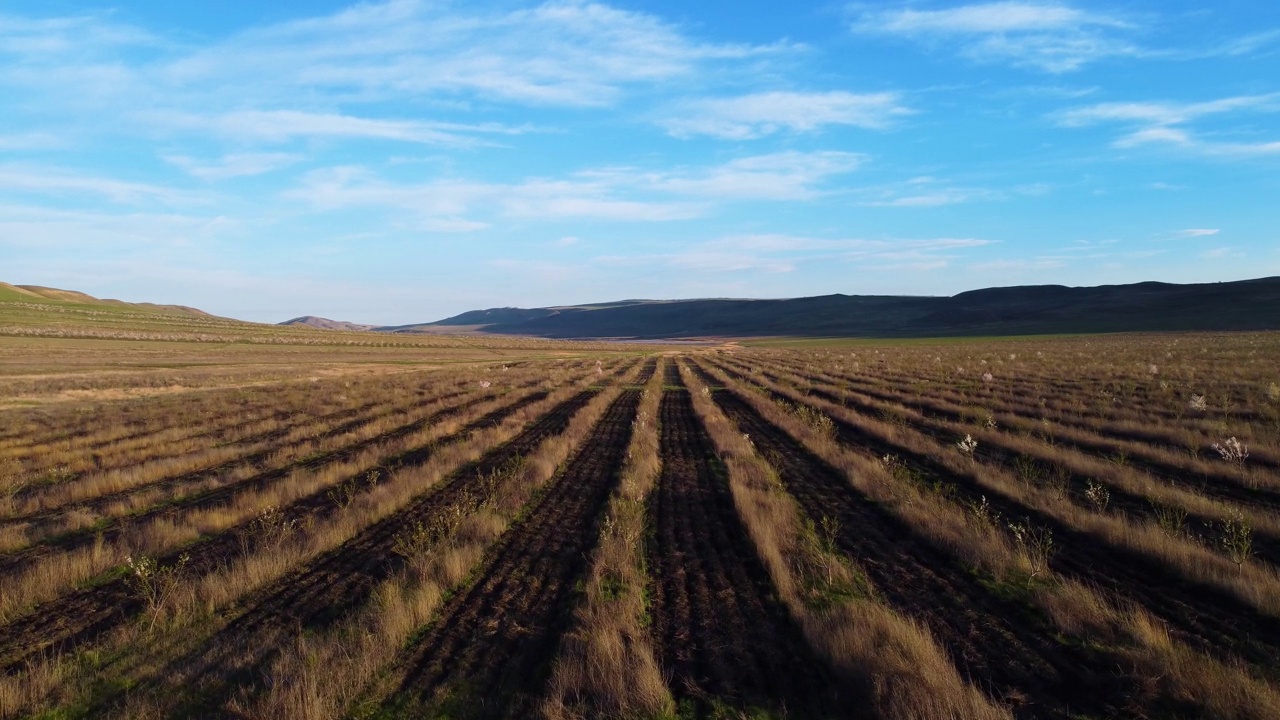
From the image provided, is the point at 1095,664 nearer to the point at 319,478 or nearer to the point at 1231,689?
the point at 1231,689

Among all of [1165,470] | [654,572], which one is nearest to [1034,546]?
[654,572]

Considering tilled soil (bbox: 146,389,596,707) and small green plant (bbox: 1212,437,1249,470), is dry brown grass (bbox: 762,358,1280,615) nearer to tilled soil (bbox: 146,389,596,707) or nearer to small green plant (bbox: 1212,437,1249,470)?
small green plant (bbox: 1212,437,1249,470)

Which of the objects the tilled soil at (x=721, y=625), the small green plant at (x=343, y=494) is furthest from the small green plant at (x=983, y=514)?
the small green plant at (x=343, y=494)

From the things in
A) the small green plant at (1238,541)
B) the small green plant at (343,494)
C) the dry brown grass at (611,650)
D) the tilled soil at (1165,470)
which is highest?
the small green plant at (1238,541)

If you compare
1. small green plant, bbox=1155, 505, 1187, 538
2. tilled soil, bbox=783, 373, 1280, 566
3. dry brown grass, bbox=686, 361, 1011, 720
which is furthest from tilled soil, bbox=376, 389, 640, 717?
tilled soil, bbox=783, 373, 1280, 566

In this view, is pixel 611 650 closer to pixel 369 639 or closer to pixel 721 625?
pixel 721 625

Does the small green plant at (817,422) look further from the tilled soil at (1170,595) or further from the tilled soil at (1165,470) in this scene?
the tilled soil at (1170,595)

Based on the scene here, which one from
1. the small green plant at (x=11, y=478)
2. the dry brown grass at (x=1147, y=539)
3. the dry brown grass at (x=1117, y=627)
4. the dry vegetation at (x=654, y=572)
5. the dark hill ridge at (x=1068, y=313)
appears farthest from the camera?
the dark hill ridge at (x=1068, y=313)
